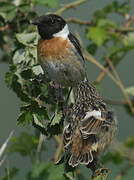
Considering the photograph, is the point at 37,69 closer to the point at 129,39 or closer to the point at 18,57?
the point at 18,57

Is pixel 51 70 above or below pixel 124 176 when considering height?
above

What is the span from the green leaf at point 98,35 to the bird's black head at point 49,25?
0.33m

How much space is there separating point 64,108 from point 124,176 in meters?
1.62

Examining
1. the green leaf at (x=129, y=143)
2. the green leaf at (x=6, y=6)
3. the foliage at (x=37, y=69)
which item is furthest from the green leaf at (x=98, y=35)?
the green leaf at (x=129, y=143)

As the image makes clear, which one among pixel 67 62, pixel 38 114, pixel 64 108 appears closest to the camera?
pixel 38 114

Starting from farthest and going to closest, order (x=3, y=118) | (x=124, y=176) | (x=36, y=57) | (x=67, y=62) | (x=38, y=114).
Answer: (x=3, y=118) < (x=124, y=176) < (x=67, y=62) < (x=36, y=57) < (x=38, y=114)

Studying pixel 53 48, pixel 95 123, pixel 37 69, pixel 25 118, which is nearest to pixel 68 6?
pixel 53 48

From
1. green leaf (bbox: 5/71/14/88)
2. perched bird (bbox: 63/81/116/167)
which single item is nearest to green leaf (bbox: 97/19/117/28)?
perched bird (bbox: 63/81/116/167)

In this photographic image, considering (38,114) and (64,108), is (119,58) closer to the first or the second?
(64,108)

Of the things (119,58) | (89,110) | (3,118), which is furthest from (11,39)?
(3,118)

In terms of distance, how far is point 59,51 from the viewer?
15.9ft

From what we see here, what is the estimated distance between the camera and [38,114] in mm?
3514

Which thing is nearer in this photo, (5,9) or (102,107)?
(102,107)

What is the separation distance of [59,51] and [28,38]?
53 cm
